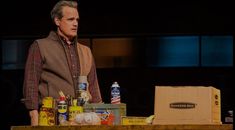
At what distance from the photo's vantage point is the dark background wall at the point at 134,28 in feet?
47.6

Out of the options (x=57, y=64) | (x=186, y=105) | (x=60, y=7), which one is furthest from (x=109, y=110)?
(x=60, y=7)

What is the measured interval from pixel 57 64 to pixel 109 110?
862 mm

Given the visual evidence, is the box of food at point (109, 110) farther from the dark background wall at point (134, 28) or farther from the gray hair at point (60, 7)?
the dark background wall at point (134, 28)

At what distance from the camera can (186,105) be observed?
5.08 meters

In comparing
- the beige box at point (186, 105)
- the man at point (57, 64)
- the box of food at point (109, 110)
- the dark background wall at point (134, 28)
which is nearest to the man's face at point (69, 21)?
the man at point (57, 64)

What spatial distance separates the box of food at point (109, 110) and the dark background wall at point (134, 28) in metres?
9.25

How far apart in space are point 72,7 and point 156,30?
8.80m

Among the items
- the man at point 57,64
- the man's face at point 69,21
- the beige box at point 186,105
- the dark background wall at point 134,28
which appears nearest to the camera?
the beige box at point 186,105

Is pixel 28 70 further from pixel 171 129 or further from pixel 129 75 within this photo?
pixel 129 75

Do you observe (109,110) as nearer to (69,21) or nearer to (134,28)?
(69,21)

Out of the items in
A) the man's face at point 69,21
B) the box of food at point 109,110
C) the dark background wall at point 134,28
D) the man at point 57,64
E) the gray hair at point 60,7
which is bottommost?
the box of food at point 109,110

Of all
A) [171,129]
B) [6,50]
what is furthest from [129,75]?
[171,129]

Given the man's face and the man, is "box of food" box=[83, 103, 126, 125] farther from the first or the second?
the man's face

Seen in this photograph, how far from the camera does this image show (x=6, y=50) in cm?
1519
